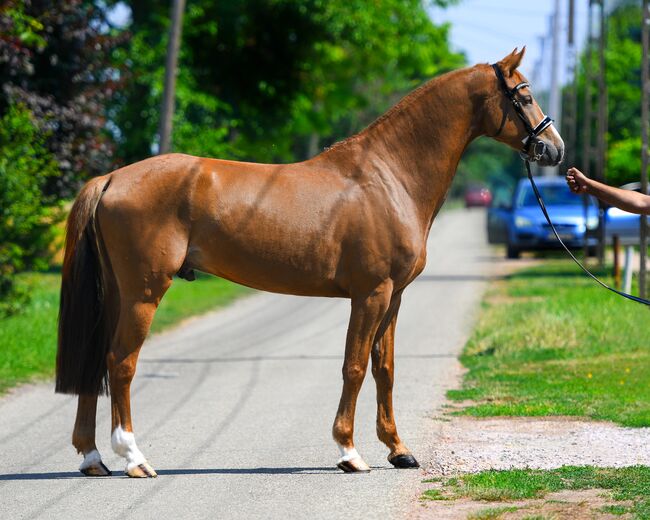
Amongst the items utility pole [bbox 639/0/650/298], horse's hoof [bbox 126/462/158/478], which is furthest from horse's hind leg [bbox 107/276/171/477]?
utility pole [bbox 639/0/650/298]

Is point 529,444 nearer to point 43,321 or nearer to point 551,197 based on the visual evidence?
point 43,321

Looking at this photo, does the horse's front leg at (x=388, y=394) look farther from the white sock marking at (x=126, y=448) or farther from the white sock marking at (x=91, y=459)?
the white sock marking at (x=91, y=459)

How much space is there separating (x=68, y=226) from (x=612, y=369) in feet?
20.9

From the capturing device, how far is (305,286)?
321 inches

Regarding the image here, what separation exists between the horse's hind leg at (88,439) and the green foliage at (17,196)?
7.67 meters

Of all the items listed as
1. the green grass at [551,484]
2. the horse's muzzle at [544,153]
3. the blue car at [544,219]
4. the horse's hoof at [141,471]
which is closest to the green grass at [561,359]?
the green grass at [551,484]

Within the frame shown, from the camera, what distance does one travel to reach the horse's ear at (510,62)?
832 centimetres

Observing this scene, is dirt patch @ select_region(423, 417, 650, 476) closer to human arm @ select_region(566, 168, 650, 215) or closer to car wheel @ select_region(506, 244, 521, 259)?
human arm @ select_region(566, 168, 650, 215)

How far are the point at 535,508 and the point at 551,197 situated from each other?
24.9 meters

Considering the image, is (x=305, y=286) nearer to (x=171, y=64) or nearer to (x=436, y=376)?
(x=436, y=376)

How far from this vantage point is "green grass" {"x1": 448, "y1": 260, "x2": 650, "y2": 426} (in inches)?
412

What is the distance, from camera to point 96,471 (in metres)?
7.99

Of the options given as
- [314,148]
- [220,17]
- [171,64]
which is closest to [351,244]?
[171,64]

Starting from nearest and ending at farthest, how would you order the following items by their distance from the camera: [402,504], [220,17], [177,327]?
[402,504], [177,327], [220,17]
